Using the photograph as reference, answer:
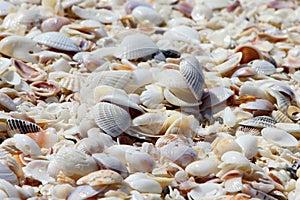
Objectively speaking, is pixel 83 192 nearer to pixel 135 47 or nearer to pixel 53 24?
pixel 135 47

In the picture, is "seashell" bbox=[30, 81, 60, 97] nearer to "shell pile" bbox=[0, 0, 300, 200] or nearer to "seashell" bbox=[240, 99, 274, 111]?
"shell pile" bbox=[0, 0, 300, 200]

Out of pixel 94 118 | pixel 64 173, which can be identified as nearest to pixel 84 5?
pixel 94 118

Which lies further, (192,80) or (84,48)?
(84,48)

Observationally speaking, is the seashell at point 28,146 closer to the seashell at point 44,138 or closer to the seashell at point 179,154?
the seashell at point 44,138

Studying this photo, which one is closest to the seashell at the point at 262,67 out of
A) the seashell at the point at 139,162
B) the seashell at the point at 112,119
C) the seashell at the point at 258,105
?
the seashell at the point at 258,105

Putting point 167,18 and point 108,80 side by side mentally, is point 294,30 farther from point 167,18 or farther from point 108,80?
point 108,80
